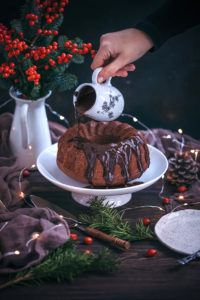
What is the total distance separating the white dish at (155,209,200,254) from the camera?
4.62 feet

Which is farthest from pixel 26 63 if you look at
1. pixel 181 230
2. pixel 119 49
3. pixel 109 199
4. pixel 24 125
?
pixel 181 230

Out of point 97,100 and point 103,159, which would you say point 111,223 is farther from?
point 97,100

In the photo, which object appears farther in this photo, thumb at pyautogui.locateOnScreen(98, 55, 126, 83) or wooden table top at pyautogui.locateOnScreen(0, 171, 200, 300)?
thumb at pyautogui.locateOnScreen(98, 55, 126, 83)

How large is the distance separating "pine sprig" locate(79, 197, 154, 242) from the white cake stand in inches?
1.9

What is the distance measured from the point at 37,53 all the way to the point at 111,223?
785mm

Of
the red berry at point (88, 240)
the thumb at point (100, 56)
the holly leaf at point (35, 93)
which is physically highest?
the thumb at point (100, 56)

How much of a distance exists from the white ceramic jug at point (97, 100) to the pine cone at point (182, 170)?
431 millimetres

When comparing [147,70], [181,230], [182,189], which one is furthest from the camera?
[147,70]

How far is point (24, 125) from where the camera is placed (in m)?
1.86

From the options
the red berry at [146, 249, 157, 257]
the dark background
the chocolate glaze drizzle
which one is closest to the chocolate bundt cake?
the chocolate glaze drizzle

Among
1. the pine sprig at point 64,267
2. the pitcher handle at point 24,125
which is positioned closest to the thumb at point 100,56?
the pitcher handle at point 24,125

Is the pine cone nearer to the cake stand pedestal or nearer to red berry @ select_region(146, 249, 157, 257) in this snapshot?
the cake stand pedestal

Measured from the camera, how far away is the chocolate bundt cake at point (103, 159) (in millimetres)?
1597

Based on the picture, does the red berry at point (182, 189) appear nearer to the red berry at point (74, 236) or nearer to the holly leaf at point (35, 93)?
the red berry at point (74, 236)
